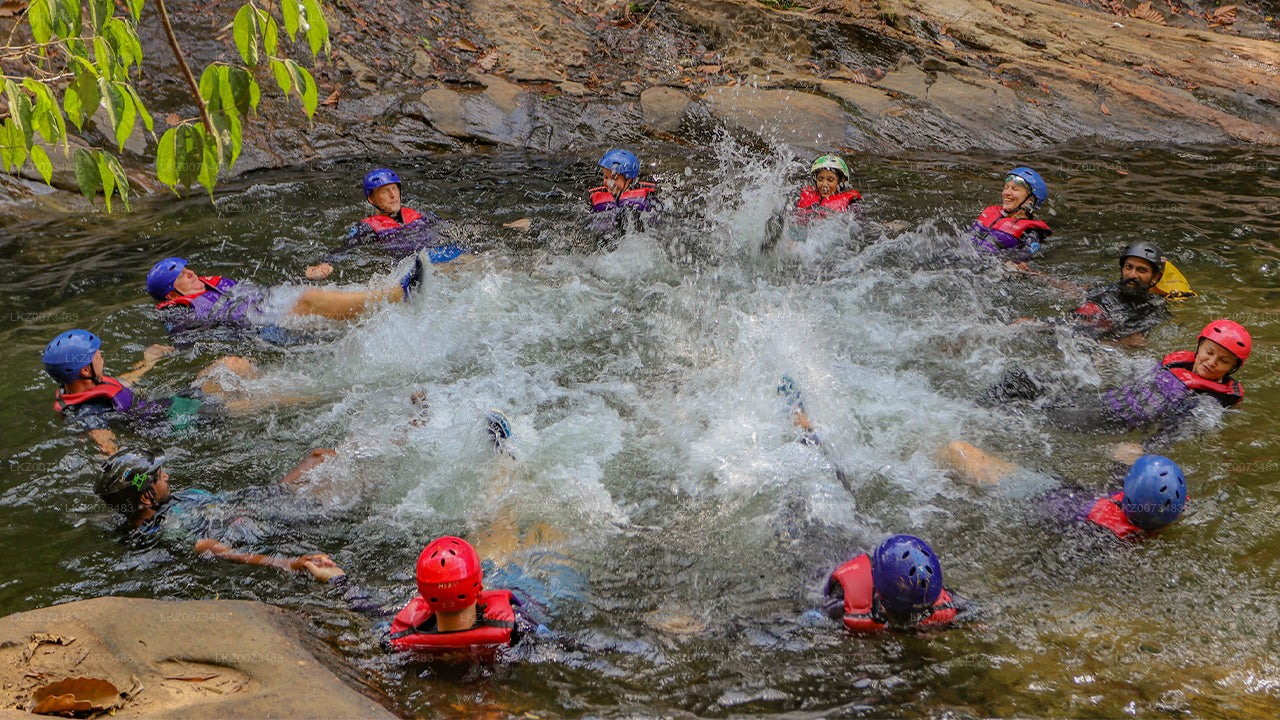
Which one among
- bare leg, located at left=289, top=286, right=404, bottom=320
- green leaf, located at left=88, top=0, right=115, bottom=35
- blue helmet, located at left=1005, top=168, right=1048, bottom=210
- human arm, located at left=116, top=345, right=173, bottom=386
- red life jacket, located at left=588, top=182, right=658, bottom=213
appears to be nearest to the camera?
green leaf, located at left=88, top=0, right=115, bottom=35

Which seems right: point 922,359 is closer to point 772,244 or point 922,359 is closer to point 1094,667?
point 772,244

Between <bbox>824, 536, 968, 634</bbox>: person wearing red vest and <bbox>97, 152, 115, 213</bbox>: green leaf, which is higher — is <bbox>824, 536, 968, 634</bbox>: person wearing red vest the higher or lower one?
the lower one

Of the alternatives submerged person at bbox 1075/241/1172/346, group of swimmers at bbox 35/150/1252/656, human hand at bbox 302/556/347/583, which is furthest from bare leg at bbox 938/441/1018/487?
human hand at bbox 302/556/347/583

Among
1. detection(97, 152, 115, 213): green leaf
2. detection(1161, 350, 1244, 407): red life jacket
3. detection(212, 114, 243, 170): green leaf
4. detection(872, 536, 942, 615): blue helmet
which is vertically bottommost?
detection(872, 536, 942, 615): blue helmet

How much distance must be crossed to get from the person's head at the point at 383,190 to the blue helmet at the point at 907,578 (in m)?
6.38

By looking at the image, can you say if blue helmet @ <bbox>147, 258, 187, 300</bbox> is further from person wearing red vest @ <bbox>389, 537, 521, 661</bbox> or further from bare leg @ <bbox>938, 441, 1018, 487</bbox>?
bare leg @ <bbox>938, 441, 1018, 487</bbox>

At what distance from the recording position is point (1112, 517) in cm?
493

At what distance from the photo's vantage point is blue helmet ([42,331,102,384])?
5789 millimetres

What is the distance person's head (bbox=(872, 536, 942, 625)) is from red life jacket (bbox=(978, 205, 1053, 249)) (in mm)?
4977

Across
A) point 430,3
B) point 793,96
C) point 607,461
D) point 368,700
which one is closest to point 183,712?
point 368,700

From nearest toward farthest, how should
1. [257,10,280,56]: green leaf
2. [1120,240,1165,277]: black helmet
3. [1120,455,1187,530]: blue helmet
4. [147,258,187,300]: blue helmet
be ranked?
[257,10,280,56]: green leaf → [1120,455,1187,530]: blue helmet → [1120,240,1165,277]: black helmet → [147,258,187,300]: blue helmet

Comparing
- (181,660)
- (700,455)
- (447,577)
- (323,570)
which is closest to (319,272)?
(323,570)

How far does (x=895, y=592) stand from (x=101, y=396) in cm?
553

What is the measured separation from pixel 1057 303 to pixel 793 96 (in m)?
5.90
